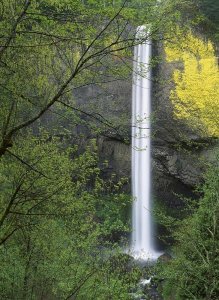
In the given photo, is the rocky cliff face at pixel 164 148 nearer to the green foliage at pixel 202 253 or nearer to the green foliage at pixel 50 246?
the green foliage at pixel 202 253

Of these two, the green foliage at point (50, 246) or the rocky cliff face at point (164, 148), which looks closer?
the green foliage at point (50, 246)

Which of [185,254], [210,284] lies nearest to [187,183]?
[185,254]

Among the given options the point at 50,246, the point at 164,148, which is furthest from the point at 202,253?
the point at 164,148

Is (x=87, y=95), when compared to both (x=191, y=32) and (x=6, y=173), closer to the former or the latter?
(x=191, y=32)

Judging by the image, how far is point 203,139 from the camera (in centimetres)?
1752

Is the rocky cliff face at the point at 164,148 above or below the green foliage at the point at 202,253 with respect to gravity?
above

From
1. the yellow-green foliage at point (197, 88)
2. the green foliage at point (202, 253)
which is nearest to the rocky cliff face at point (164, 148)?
the yellow-green foliage at point (197, 88)

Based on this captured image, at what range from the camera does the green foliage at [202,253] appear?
8492mm

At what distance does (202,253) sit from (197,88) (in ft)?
32.8

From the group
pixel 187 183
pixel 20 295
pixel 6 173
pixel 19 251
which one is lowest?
pixel 20 295

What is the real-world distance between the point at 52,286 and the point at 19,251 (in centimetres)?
101

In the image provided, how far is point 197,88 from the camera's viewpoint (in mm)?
17766

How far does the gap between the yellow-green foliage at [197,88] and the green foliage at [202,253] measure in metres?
7.08

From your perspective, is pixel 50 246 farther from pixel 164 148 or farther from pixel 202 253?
pixel 164 148
